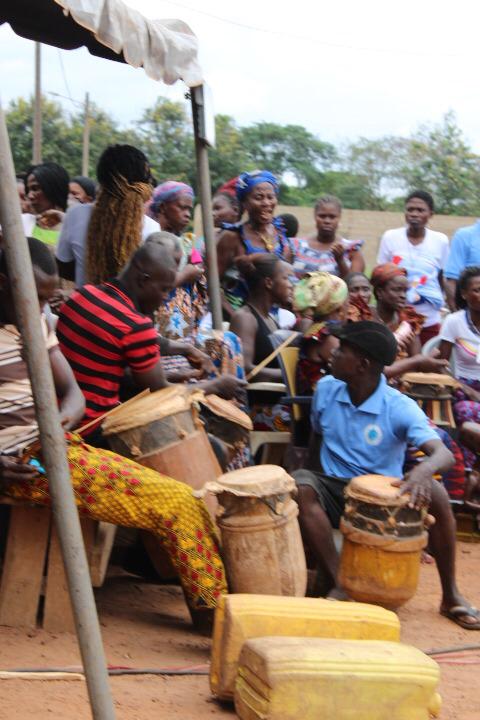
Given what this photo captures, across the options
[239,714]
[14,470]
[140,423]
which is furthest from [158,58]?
[239,714]

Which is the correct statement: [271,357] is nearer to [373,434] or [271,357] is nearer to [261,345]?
[261,345]

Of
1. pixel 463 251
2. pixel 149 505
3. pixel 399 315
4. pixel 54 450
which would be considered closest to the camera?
pixel 54 450

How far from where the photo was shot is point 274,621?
425 centimetres

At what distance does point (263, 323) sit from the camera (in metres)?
7.09

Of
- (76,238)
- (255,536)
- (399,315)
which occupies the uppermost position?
(76,238)

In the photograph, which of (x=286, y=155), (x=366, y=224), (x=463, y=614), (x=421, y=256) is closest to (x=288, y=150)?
(x=286, y=155)

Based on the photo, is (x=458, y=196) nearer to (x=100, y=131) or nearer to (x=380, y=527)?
(x=100, y=131)

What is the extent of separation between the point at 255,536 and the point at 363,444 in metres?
1.00

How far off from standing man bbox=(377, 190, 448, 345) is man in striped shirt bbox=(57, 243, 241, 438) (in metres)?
3.94

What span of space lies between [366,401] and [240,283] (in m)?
2.23

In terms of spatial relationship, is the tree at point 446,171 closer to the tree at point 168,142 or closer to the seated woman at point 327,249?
the tree at point 168,142

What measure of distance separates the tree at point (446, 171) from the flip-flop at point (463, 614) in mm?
25364

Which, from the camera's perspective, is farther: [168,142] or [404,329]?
[168,142]

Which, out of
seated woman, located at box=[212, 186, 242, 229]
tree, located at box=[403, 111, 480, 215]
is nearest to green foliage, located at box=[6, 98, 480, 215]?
tree, located at box=[403, 111, 480, 215]
